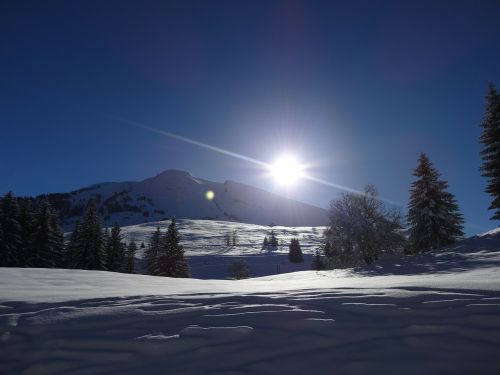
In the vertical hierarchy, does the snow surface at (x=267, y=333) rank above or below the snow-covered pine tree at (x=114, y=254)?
below

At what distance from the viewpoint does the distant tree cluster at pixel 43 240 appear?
32.4m

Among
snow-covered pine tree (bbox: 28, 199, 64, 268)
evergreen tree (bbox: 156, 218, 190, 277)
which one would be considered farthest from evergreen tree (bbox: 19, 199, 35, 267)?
evergreen tree (bbox: 156, 218, 190, 277)

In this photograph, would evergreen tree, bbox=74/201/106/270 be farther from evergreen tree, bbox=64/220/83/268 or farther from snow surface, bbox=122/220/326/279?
snow surface, bbox=122/220/326/279

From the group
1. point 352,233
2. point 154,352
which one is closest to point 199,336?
point 154,352

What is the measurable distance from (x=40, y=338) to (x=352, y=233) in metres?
24.8

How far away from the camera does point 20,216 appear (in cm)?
3456

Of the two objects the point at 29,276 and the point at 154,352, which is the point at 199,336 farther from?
the point at 29,276

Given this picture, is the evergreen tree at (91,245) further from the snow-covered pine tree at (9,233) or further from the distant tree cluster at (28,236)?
the snow-covered pine tree at (9,233)

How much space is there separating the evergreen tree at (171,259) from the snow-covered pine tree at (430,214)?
24.4 m

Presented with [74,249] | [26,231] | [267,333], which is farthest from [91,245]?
[267,333]

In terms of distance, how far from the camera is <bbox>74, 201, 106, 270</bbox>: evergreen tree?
34812 millimetres

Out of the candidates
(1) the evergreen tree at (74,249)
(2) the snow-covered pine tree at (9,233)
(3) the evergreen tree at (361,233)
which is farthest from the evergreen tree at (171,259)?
(3) the evergreen tree at (361,233)

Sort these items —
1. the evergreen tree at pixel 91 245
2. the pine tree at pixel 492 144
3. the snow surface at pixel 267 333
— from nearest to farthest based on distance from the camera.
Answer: the snow surface at pixel 267 333 < the pine tree at pixel 492 144 < the evergreen tree at pixel 91 245

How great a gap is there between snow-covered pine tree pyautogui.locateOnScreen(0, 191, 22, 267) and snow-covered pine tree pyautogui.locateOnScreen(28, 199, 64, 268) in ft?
4.82
